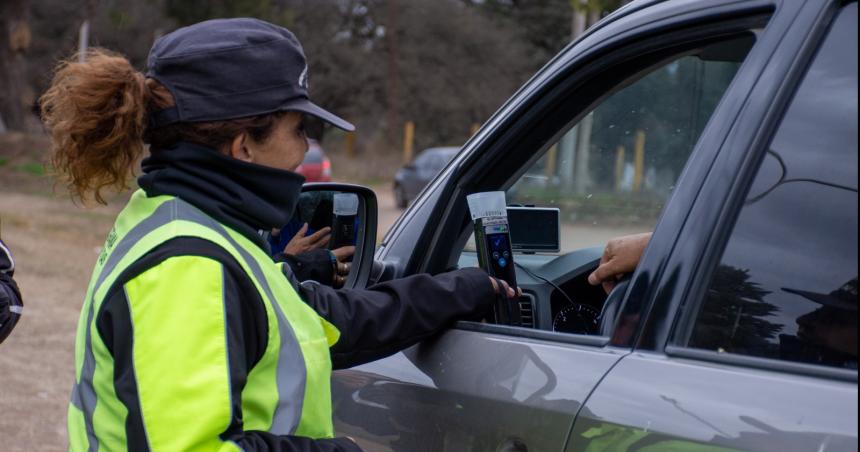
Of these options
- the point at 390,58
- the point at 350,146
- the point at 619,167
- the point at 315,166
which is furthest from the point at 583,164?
the point at 390,58

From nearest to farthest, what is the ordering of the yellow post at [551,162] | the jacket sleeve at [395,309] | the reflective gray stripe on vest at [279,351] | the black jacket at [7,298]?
the reflective gray stripe on vest at [279,351], the jacket sleeve at [395,309], the yellow post at [551,162], the black jacket at [7,298]

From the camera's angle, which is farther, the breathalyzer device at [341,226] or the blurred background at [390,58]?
the blurred background at [390,58]

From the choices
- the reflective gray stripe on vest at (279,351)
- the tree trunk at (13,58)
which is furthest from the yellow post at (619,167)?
the tree trunk at (13,58)

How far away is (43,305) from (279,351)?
8.47 m

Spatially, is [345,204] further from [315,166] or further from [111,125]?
[315,166]

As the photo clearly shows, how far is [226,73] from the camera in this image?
1986mm

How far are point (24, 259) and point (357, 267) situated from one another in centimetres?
1070

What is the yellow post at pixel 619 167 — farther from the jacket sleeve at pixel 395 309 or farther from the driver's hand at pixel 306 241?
the jacket sleeve at pixel 395 309

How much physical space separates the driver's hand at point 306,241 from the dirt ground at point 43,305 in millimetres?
502

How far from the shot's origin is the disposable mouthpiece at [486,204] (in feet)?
7.89

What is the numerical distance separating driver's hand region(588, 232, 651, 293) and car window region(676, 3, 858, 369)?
59 cm

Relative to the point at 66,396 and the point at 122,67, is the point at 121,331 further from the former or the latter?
the point at 66,396

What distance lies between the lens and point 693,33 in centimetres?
213

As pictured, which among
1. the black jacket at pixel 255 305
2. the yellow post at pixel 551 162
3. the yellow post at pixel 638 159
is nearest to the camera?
the black jacket at pixel 255 305
